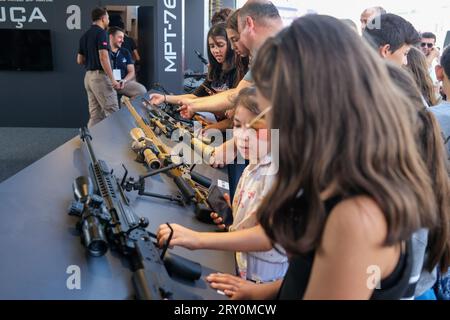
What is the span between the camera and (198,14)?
7.62 m

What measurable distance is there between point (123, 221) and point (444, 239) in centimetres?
81

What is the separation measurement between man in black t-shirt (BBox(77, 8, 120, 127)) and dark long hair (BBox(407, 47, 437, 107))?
11.6ft

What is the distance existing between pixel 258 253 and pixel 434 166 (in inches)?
20.9

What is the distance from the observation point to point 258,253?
132 cm

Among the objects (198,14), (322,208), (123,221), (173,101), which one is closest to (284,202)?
(322,208)

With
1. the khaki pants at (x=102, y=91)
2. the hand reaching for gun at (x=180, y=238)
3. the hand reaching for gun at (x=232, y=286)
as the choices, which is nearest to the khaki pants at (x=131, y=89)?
the khaki pants at (x=102, y=91)

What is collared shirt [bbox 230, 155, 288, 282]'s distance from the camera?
1.32 m

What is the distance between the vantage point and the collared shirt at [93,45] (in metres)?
4.92

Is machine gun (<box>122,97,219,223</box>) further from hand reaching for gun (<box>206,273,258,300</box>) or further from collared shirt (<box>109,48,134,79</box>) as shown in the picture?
collared shirt (<box>109,48,134,79</box>)

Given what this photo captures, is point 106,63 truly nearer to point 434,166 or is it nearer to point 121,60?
point 121,60

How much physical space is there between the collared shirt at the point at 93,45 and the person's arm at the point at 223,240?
4123 millimetres

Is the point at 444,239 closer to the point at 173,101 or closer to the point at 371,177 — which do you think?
the point at 371,177

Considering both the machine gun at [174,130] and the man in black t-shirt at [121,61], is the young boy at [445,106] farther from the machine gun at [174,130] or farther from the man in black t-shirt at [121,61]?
the man in black t-shirt at [121,61]
